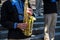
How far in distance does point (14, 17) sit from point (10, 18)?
6cm

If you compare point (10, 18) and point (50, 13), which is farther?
point (50, 13)

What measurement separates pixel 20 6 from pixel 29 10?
0.50 ft

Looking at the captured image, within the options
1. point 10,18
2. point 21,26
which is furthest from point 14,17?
point 21,26

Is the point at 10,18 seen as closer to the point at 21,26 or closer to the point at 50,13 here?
the point at 21,26

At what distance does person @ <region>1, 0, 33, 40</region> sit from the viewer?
2.91 meters

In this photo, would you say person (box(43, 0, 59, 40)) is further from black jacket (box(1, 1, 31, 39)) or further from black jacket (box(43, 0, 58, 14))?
black jacket (box(1, 1, 31, 39))

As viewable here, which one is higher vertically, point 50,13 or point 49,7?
point 49,7

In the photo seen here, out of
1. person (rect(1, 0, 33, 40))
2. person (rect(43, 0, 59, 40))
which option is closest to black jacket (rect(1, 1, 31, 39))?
person (rect(1, 0, 33, 40))

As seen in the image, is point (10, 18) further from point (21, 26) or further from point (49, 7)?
point (49, 7)

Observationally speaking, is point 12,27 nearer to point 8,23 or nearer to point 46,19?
point 8,23

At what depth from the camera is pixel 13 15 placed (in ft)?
9.68

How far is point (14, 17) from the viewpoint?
295 cm

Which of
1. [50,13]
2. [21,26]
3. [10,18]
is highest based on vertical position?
[10,18]

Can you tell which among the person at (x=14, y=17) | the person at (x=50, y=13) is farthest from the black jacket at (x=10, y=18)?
the person at (x=50, y=13)
